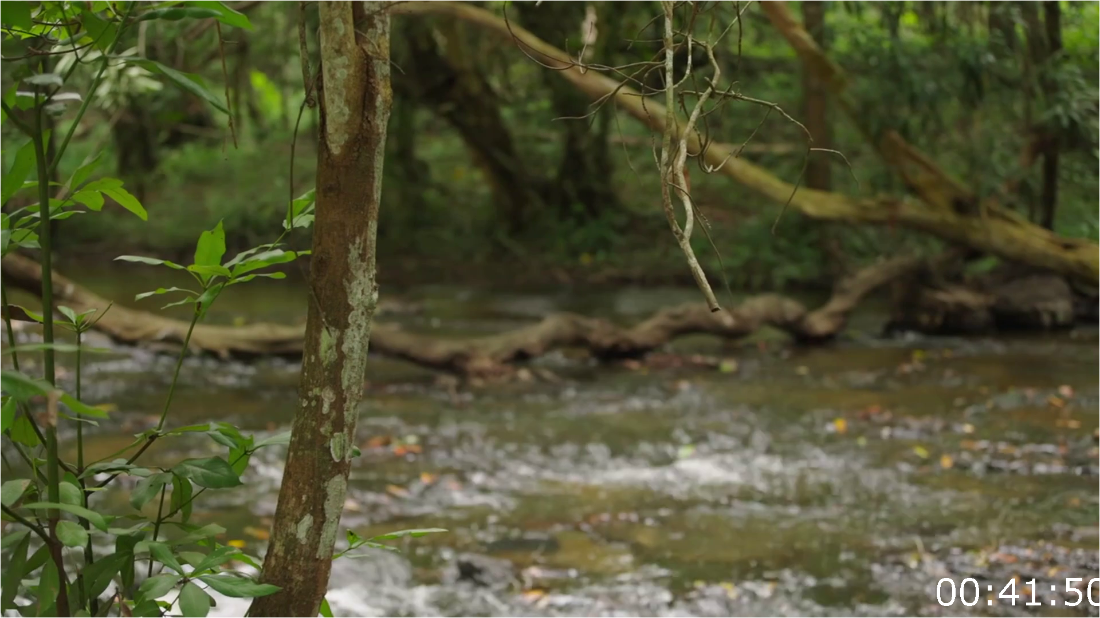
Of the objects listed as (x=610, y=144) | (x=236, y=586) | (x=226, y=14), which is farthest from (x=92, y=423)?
(x=610, y=144)

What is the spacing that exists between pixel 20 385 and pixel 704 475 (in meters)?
4.01

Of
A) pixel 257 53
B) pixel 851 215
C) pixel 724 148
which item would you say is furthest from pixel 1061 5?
pixel 257 53

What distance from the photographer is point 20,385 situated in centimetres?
119

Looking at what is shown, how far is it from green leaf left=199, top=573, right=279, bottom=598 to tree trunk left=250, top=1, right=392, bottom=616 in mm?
119

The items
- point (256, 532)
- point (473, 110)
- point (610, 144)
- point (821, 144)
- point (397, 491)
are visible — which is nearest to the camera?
point (256, 532)

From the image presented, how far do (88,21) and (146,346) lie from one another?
555 cm

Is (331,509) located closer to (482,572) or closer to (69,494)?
Result: (69,494)

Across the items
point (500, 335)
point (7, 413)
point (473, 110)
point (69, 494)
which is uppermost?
point (473, 110)

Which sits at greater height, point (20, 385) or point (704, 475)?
Answer: point (20, 385)

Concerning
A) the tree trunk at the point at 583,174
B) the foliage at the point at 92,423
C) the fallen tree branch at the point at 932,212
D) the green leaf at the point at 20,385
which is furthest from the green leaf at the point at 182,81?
the tree trunk at the point at 583,174

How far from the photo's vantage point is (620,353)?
7.50 metres

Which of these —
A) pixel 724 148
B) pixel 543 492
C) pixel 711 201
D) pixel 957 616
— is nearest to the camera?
pixel 957 616

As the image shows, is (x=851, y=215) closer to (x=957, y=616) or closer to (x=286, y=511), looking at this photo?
(x=957, y=616)

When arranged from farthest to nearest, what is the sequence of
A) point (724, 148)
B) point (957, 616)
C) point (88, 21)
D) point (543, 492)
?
1. point (724, 148)
2. point (543, 492)
3. point (957, 616)
4. point (88, 21)
